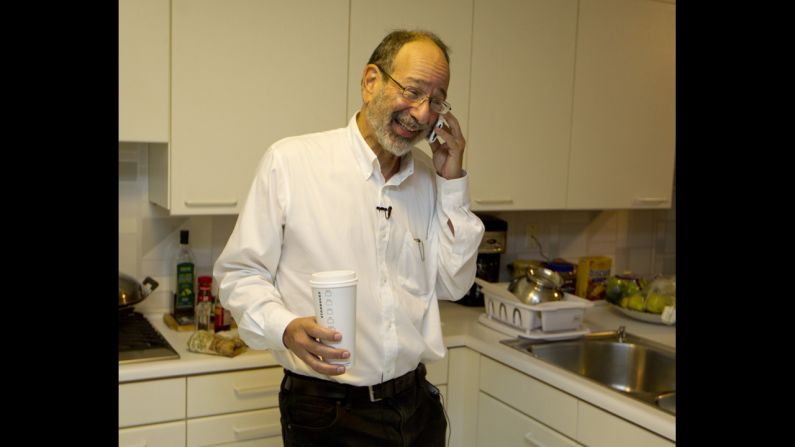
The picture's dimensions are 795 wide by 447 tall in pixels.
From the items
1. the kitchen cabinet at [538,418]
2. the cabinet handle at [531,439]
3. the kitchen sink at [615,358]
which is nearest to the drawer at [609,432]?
the kitchen cabinet at [538,418]

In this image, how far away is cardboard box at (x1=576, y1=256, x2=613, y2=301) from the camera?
3.13m

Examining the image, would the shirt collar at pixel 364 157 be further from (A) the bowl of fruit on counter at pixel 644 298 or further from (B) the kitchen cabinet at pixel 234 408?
(A) the bowl of fruit on counter at pixel 644 298

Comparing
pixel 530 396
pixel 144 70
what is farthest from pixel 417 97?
pixel 530 396

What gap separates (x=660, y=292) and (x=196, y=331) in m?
1.70

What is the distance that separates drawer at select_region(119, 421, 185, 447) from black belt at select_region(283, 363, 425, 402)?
54 cm

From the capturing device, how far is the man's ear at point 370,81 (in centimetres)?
171

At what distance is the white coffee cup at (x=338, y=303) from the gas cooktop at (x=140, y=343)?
957 mm

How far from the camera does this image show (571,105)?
9.45ft

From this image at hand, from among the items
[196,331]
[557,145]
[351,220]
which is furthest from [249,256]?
[557,145]

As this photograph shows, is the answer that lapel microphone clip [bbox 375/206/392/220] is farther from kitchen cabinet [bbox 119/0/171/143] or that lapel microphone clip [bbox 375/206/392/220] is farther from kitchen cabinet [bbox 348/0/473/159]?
kitchen cabinet [bbox 119/0/171/143]

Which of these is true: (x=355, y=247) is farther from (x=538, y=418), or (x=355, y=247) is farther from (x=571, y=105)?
(x=571, y=105)

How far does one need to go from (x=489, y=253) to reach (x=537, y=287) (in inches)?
19.0

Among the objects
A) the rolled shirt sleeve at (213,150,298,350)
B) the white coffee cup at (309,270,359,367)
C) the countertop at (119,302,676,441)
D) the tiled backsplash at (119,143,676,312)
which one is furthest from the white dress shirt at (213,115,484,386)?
the tiled backsplash at (119,143,676,312)

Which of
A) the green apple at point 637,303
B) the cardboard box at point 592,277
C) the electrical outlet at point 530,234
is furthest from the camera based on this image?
the electrical outlet at point 530,234
